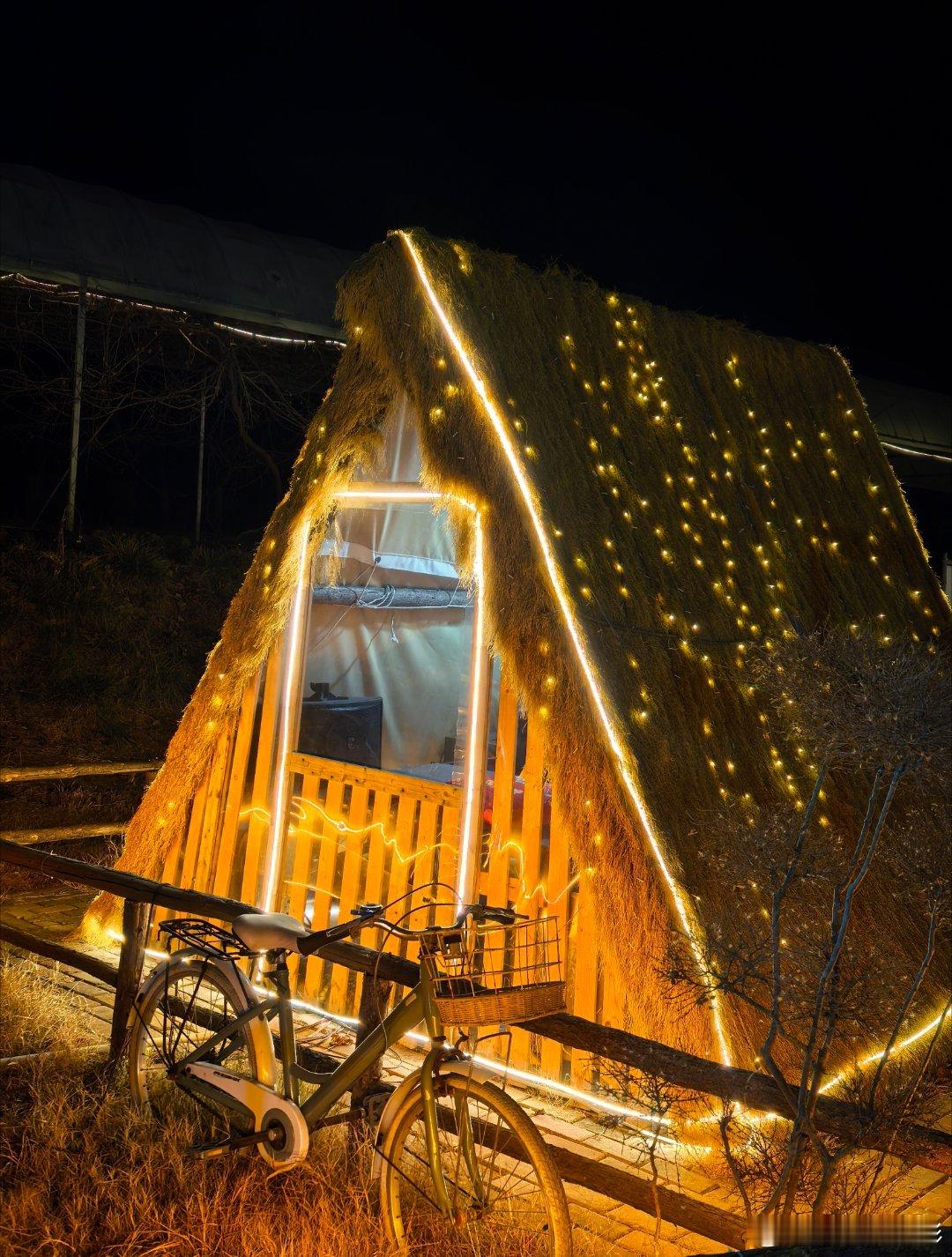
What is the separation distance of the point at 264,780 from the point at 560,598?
2.17 metres

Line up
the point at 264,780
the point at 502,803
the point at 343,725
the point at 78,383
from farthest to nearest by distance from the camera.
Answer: the point at 78,383, the point at 343,725, the point at 264,780, the point at 502,803

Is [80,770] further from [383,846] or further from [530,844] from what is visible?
[530,844]

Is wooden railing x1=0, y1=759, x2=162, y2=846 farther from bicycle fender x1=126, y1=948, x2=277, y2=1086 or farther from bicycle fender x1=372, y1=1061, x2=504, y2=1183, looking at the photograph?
bicycle fender x1=372, y1=1061, x2=504, y2=1183

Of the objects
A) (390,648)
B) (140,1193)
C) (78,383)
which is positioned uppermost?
(78,383)

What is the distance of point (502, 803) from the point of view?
4.88 meters

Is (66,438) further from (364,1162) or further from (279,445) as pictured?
(364,1162)

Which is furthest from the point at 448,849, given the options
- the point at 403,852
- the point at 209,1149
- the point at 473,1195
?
the point at 473,1195

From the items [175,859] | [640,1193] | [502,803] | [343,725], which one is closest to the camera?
[640,1193]

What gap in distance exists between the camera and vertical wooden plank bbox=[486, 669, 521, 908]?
15.8ft

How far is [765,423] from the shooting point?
655 cm

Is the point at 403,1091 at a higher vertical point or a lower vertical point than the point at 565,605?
lower

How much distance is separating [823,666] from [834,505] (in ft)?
13.0

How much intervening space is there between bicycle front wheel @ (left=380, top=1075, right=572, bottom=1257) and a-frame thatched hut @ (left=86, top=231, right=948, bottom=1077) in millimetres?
1065

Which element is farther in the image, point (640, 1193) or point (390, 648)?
point (390, 648)
